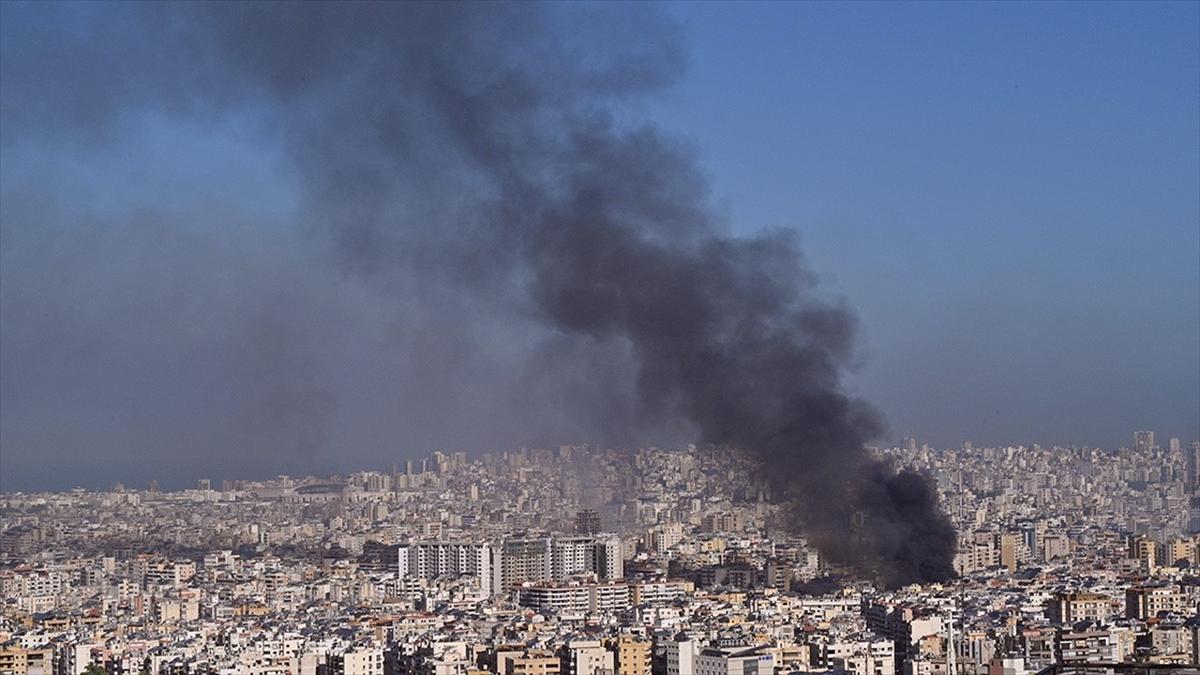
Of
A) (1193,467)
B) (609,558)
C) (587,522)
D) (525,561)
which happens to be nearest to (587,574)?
(609,558)

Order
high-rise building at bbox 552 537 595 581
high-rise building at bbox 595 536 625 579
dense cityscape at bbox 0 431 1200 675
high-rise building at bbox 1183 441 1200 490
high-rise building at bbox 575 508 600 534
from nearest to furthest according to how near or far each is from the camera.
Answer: dense cityscape at bbox 0 431 1200 675 → high-rise building at bbox 595 536 625 579 → high-rise building at bbox 552 537 595 581 → high-rise building at bbox 575 508 600 534 → high-rise building at bbox 1183 441 1200 490

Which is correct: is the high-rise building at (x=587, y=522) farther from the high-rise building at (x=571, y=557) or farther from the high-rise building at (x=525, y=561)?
the high-rise building at (x=571, y=557)

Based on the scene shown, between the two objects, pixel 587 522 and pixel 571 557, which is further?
pixel 587 522

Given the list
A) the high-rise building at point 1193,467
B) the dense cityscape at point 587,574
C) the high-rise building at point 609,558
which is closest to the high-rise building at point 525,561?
the dense cityscape at point 587,574

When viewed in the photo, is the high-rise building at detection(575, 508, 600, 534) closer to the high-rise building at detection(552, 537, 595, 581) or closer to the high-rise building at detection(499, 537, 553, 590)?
the high-rise building at detection(499, 537, 553, 590)

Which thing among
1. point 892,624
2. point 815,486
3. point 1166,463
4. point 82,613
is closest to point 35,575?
point 82,613

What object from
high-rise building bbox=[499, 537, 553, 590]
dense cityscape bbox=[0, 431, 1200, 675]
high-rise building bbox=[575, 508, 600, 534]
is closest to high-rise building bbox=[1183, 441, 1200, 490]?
dense cityscape bbox=[0, 431, 1200, 675]

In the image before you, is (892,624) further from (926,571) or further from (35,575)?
(35,575)

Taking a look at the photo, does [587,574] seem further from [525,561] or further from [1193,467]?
[1193,467]
